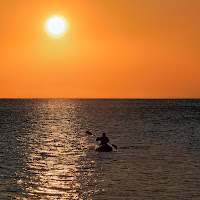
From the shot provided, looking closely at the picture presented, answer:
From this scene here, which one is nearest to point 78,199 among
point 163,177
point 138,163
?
point 163,177

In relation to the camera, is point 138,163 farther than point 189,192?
Yes

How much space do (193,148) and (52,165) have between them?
21.0 m

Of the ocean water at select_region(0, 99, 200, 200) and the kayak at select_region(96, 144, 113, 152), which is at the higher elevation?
the kayak at select_region(96, 144, 113, 152)

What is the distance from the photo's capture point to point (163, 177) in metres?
33.1

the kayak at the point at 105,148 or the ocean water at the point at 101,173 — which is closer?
the ocean water at the point at 101,173

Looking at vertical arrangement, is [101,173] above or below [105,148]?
below

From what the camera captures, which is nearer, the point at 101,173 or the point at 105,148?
the point at 101,173

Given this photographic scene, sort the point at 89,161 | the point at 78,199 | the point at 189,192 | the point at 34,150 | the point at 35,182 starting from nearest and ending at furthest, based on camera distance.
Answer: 1. the point at 78,199
2. the point at 189,192
3. the point at 35,182
4. the point at 89,161
5. the point at 34,150

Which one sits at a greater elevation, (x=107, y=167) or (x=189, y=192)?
(x=107, y=167)

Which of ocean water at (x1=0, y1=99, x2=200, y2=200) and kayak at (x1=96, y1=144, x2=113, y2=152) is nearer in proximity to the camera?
ocean water at (x1=0, y1=99, x2=200, y2=200)

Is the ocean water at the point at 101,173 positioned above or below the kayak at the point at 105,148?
below

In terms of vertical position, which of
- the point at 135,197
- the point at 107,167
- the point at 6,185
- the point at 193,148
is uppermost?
the point at 193,148

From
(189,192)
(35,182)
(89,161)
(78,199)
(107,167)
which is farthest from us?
(89,161)

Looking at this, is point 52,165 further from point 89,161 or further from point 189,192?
point 189,192
